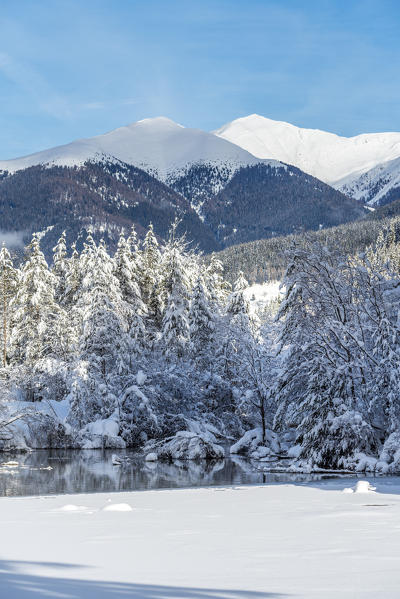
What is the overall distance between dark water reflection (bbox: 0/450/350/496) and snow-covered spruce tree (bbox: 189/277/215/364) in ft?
45.2

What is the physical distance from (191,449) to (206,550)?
22665 mm

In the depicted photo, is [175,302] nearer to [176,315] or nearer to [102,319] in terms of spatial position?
[176,315]

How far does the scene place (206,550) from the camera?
6.38 meters

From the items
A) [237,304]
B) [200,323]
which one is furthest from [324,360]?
[237,304]

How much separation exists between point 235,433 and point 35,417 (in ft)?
42.2

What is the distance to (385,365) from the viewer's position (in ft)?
72.4

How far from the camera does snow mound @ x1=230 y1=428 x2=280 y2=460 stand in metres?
29.7

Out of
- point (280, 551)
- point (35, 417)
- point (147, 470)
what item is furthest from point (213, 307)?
point (280, 551)

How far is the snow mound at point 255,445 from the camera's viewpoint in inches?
1169

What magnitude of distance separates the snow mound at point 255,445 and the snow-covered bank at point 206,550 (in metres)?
18.7

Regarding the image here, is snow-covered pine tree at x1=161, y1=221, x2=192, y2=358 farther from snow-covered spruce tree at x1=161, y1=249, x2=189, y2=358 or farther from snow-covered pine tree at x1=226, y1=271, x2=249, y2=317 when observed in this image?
snow-covered pine tree at x1=226, y1=271, x2=249, y2=317

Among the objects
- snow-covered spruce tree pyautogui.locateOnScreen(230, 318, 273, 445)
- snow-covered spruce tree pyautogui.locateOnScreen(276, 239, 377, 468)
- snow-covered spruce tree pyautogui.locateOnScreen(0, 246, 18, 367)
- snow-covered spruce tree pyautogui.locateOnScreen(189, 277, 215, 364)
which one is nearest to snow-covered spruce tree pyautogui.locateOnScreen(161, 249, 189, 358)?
snow-covered spruce tree pyautogui.locateOnScreen(189, 277, 215, 364)

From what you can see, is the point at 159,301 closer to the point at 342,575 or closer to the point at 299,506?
the point at 299,506

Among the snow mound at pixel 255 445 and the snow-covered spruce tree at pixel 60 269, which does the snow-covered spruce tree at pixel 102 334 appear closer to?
the snow mound at pixel 255 445
